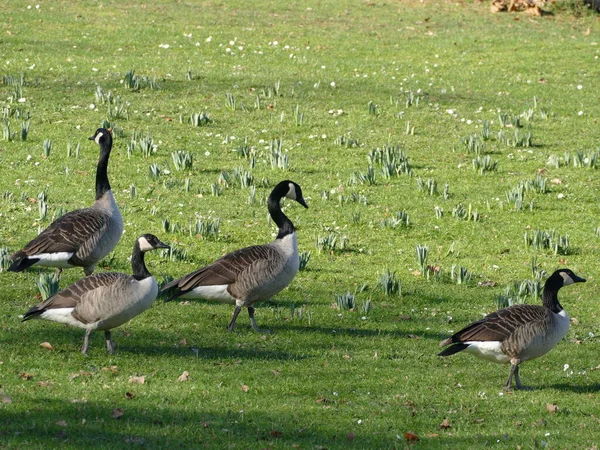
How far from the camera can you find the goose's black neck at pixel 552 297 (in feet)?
36.0

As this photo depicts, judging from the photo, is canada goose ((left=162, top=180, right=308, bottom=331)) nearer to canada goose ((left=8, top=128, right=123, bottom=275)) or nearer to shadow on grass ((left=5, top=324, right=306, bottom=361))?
shadow on grass ((left=5, top=324, right=306, bottom=361))

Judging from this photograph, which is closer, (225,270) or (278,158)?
(225,270)

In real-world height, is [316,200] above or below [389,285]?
above

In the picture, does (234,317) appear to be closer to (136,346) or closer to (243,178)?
(136,346)

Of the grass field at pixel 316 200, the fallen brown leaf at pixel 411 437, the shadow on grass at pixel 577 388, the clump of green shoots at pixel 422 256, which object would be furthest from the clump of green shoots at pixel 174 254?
the fallen brown leaf at pixel 411 437

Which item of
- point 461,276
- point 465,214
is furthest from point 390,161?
point 461,276

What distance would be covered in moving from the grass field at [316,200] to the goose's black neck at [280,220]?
1.06 m

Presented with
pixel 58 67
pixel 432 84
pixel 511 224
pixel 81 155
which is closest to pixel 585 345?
pixel 511 224

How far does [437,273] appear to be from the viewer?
14906mm

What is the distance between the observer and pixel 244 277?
11773mm

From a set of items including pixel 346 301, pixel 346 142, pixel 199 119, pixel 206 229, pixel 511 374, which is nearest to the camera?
pixel 511 374

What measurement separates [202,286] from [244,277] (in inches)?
20.1

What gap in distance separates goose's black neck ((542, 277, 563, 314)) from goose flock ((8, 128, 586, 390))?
11 millimetres

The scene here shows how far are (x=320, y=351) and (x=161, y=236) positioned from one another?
17.6 ft
